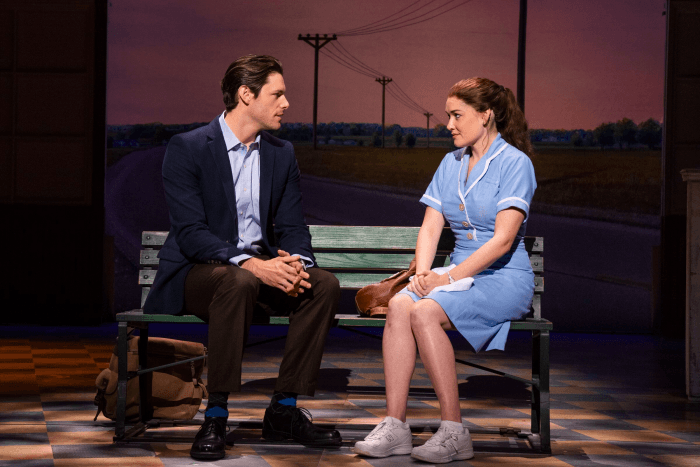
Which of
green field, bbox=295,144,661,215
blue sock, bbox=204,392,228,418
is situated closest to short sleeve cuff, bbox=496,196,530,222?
blue sock, bbox=204,392,228,418

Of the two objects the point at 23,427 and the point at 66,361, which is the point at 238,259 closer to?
the point at 23,427

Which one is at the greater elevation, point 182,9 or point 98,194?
point 182,9

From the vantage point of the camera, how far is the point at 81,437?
3701mm

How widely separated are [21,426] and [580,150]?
5860mm

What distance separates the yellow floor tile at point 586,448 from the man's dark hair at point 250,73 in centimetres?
201

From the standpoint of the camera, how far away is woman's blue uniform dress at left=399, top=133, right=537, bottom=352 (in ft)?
11.8

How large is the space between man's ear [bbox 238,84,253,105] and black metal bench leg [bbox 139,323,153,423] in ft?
3.72

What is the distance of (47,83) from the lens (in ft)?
24.9

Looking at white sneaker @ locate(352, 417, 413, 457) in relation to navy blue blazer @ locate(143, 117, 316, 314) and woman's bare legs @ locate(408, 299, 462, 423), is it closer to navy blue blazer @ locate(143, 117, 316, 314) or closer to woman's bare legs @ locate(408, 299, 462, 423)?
woman's bare legs @ locate(408, 299, 462, 423)

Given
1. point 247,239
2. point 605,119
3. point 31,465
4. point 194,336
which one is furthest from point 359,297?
point 605,119

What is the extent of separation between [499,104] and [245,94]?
3.73 ft

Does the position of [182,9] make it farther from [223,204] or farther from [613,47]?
[223,204]

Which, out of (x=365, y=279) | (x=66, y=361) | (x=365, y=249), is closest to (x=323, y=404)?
(x=365, y=279)

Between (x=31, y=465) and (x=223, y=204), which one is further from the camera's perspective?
(x=223, y=204)
